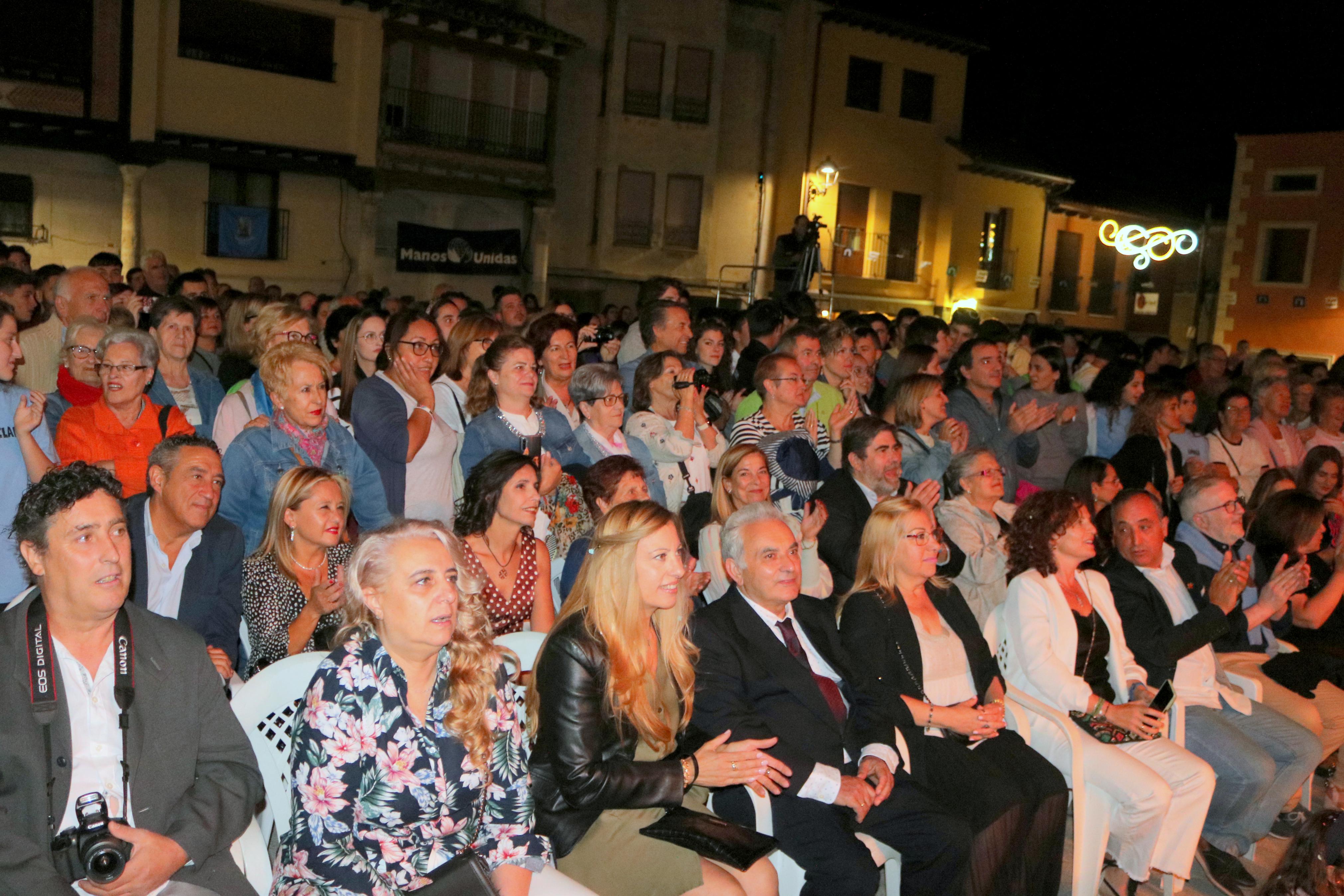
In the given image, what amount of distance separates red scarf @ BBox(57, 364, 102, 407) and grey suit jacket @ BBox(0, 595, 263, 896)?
7.84ft

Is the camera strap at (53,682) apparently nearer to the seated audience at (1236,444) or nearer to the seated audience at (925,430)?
the seated audience at (925,430)

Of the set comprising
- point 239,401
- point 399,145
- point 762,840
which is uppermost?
point 399,145

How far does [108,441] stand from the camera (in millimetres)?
4949

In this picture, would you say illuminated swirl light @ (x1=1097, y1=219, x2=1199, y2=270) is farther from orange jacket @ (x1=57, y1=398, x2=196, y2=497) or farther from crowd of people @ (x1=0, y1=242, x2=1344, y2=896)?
orange jacket @ (x1=57, y1=398, x2=196, y2=497)

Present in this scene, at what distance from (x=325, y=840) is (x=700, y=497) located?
344cm

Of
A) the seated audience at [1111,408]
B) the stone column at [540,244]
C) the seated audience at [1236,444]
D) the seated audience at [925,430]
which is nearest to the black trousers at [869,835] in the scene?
the seated audience at [925,430]

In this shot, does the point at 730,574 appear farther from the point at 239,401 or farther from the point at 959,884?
the point at 239,401

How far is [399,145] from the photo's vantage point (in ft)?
73.8

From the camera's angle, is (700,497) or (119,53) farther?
(119,53)

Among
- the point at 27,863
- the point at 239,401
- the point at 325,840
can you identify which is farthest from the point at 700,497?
the point at 27,863

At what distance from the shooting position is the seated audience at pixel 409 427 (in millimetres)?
5641

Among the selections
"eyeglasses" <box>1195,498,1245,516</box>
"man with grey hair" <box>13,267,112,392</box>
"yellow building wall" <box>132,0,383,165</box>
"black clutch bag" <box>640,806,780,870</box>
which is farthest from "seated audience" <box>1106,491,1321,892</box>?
"yellow building wall" <box>132,0,383,165</box>

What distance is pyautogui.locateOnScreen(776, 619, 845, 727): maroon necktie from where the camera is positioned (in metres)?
4.51

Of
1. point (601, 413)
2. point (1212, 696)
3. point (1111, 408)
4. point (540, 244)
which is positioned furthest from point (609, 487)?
point (540, 244)
